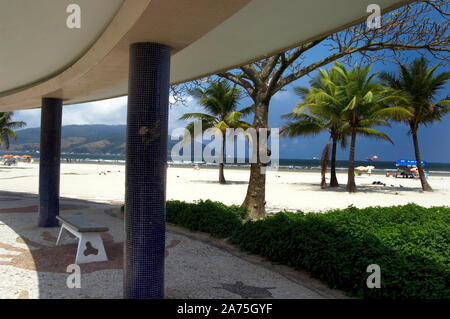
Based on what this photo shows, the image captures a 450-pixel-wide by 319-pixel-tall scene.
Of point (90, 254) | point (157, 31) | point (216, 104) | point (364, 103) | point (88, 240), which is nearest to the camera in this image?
point (157, 31)

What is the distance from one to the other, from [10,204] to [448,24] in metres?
13.4

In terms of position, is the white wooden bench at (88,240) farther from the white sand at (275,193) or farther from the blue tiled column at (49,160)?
the white sand at (275,193)

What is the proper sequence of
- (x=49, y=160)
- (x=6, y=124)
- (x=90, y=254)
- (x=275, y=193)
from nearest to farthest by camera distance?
(x=90, y=254) < (x=49, y=160) < (x=275, y=193) < (x=6, y=124)

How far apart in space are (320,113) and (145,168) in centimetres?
1780

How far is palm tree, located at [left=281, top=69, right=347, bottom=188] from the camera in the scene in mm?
19547

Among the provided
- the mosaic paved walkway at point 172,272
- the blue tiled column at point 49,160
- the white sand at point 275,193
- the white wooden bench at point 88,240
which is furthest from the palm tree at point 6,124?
the white wooden bench at point 88,240

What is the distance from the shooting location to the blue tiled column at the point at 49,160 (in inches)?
320

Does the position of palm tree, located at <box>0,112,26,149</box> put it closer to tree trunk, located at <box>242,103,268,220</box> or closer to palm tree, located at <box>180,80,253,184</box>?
palm tree, located at <box>180,80,253,184</box>

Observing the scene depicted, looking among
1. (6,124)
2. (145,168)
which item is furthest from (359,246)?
(6,124)

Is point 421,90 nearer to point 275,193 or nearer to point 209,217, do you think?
point 275,193

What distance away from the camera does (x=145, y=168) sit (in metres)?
3.66

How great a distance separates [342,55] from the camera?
8.77 meters
